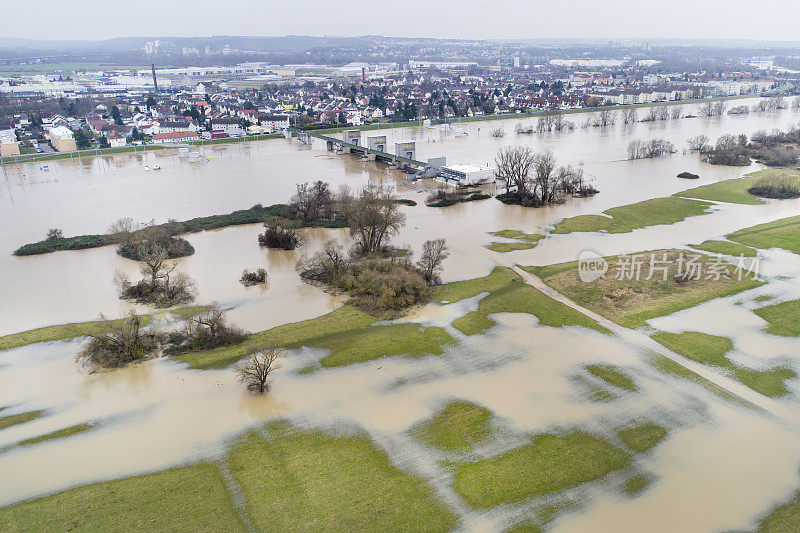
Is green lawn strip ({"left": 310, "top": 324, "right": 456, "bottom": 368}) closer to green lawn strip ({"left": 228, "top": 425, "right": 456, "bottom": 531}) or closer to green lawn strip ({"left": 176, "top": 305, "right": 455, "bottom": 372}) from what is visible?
green lawn strip ({"left": 176, "top": 305, "right": 455, "bottom": 372})

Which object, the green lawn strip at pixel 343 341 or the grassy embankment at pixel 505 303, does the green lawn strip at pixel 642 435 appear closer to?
the grassy embankment at pixel 505 303

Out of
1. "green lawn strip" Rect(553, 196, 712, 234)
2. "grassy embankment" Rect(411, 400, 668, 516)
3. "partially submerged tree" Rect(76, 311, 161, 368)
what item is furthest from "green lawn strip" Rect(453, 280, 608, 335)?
"partially submerged tree" Rect(76, 311, 161, 368)

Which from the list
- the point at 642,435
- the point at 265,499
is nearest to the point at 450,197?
the point at 642,435

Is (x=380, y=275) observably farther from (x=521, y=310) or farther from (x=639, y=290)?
(x=639, y=290)

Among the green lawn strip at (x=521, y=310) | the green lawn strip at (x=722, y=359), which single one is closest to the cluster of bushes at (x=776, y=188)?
the green lawn strip at (x=722, y=359)

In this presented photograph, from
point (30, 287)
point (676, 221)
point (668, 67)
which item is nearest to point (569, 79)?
point (668, 67)

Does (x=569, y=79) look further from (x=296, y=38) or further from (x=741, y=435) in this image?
(x=296, y=38)
